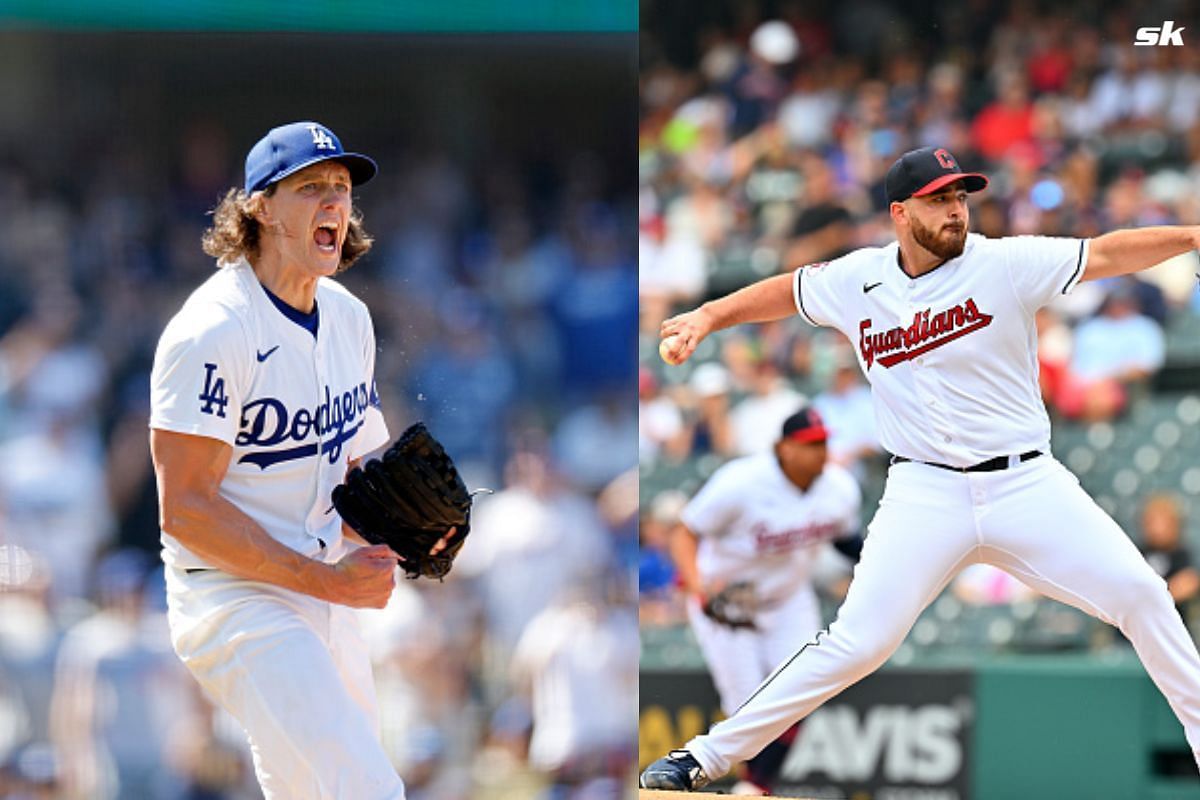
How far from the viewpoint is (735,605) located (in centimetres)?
609

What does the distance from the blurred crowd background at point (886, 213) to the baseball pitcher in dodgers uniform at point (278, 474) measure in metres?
4.41

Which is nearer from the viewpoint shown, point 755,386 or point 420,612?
point 420,612

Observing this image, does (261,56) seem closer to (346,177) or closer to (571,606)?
(571,606)

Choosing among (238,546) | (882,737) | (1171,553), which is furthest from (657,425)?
(238,546)

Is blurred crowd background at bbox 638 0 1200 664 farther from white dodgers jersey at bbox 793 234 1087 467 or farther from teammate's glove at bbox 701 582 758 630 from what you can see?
white dodgers jersey at bbox 793 234 1087 467

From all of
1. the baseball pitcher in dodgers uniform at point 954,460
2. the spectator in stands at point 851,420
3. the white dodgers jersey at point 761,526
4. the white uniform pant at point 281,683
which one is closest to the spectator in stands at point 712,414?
the spectator in stands at point 851,420

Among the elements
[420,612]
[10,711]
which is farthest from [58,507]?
[420,612]

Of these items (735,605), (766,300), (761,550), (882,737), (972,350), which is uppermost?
(766,300)

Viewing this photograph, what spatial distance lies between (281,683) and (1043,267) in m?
2.18

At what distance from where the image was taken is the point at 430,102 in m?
6.91

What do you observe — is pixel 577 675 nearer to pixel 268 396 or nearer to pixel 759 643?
pixel 759 643

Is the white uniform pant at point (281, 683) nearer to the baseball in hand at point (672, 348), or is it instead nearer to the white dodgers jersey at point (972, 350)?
the baseball in hand at point (672, 348)

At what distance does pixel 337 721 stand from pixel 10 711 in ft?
13.1

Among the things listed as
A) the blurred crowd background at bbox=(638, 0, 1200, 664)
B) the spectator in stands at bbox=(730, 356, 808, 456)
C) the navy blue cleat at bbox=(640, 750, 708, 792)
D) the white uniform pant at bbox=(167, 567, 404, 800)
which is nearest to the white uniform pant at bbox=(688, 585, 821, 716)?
the blurred crowd background at bbox=(638, 0, 1200, 664)
